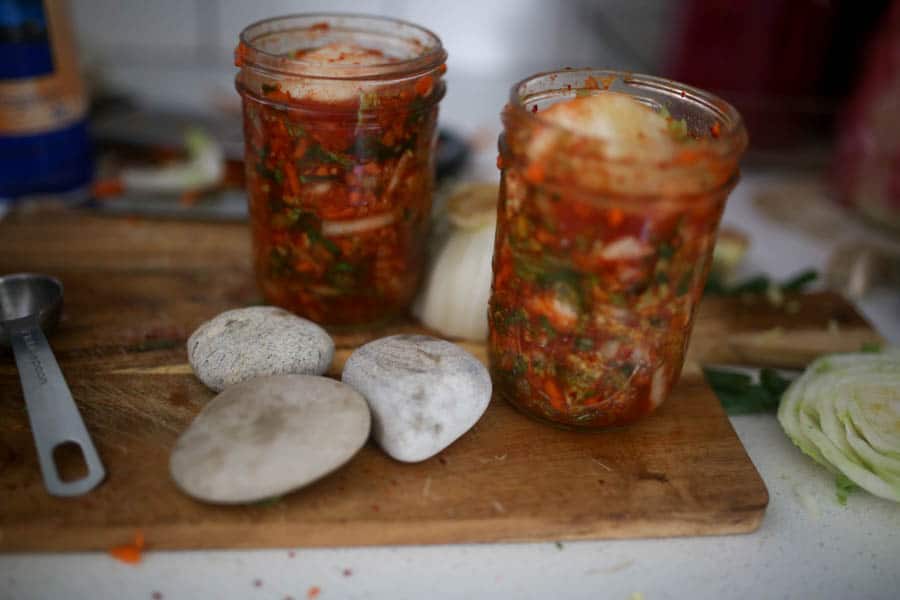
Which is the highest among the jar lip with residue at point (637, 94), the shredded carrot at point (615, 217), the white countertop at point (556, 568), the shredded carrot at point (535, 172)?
the jar lip with residue at point (637, 94)

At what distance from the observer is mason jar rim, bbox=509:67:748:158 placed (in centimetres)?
81

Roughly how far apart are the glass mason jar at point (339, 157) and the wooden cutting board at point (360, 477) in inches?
3.4

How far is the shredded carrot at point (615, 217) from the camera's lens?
787mm

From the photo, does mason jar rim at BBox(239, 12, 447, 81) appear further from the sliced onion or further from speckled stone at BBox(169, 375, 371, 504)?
speckled stone at BBox(169, 375, 371, 504)

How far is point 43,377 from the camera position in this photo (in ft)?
2.93

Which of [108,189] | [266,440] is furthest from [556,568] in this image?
[108,189]

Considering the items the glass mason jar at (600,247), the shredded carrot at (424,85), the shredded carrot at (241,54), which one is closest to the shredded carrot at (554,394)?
the glass mason jar at (600,247)

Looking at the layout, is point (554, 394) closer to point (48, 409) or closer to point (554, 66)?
point (48, 409)

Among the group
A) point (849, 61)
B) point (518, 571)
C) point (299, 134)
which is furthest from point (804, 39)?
point (518, 571)

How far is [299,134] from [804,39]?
3.76 feet

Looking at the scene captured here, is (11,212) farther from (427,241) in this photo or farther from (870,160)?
(870,160)

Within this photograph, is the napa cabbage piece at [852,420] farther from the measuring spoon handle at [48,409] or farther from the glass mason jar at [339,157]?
the measuring spoon handle at [48,409]

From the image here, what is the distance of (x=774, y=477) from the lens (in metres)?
0.94

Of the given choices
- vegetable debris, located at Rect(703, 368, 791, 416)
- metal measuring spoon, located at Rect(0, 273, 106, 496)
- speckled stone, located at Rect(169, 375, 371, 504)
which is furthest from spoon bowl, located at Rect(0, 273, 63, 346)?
vegetable debris, located at Rect(703, 368, 791, 416)
